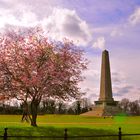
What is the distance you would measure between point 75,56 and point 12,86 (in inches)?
270

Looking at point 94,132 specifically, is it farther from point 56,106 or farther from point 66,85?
point 56,106

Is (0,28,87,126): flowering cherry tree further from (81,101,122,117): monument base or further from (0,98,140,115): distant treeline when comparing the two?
(0,98,140,115): distant treeline

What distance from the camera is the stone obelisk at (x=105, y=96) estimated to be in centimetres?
8212

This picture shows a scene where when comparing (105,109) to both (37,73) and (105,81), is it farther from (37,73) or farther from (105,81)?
(37,73)

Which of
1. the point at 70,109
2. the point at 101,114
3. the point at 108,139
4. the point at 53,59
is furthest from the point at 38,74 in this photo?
the point at 70,109

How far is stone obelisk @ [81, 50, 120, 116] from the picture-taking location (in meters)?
82.1

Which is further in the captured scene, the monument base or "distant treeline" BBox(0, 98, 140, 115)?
"distant treeline" BBox(0, 98, 140, 115)

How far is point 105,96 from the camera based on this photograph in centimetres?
8594

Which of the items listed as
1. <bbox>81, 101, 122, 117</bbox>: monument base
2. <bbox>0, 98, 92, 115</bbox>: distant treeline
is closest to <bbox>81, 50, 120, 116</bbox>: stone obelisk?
<bbox>81, 101, 122, 117</bbox>: monument base

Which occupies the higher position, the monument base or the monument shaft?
the monument shaft

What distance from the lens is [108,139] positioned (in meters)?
28.4

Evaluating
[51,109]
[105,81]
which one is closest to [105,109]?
[105,81]

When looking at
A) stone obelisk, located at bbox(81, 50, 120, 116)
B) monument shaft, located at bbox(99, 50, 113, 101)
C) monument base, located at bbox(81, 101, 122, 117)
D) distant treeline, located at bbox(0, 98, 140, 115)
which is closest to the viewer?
monument shaft, located at bbox(99, 50, 113, 101)

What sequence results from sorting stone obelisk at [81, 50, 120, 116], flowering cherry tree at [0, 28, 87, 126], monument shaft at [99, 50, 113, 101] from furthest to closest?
1. stone obelisk at [81, 50, 120, 116]
2. monument shaft at [99, 50, 113, 101]
3. flowering cherry tree at [0, 28, 87, 126]
